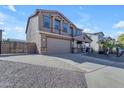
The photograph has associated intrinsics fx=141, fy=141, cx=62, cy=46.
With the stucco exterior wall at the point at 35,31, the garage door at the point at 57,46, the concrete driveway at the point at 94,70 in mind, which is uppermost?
the stucco exterior wall at the point at 35,31

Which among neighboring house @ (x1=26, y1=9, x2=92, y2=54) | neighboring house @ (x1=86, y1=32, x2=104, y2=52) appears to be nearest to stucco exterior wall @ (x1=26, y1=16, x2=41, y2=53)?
neighboring house @ (x1=26, y1=9, x2=92, y2=54)

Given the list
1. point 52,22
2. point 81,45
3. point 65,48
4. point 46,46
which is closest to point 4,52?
point 46,46

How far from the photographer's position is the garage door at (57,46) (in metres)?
19.0

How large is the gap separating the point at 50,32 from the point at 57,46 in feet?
7.82

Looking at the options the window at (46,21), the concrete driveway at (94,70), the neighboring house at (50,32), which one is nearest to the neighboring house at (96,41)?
the neighboring house at (50,32)

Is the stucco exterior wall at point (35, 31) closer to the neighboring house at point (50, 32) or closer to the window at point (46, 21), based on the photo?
the neighboring house at point (50, 32)

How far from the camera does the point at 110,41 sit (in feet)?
108

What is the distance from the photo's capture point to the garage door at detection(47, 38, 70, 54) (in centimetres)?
1903

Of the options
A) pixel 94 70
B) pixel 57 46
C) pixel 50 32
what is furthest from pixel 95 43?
pixel 94 70

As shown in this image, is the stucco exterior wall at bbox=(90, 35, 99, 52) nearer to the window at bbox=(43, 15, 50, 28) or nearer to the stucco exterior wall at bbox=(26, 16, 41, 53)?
the window at bbox=(43, 15, 50, 28)

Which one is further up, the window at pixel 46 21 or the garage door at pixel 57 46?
the window at pixel 46 21
